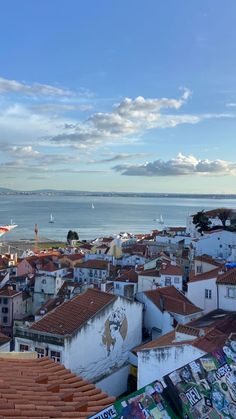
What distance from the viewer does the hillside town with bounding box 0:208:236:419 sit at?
4.76 metres

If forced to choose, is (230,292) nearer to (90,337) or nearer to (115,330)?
(115,330)

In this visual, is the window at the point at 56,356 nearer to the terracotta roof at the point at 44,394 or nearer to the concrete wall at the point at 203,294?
the concrete wall at the point at 203,294

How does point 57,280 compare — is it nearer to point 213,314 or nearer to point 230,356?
point 213,314

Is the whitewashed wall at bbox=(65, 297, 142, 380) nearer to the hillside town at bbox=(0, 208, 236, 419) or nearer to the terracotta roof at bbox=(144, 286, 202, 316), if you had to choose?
the hillside town at bbox=(0, 208, 236, 419)

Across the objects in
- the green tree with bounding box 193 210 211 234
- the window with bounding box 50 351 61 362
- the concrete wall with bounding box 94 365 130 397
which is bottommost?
the concrete wall with bounding box 94 365 130 397

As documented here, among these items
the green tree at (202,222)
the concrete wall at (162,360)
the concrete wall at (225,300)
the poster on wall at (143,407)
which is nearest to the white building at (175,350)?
the concrete wall at (162,360)

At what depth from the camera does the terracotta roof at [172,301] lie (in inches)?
881

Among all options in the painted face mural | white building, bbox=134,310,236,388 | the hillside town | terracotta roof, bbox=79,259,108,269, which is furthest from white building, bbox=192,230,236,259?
white building, bbox=134,310,236,388

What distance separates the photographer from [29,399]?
16.4 ft

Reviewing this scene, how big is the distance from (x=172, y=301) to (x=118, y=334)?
4.73m

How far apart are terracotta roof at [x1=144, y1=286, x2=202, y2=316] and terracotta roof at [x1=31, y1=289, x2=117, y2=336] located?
469cm

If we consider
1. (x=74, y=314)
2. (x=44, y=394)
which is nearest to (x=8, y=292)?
(x=74, y=314)

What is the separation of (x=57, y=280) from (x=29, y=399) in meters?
28.4

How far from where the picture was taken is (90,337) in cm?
1725
